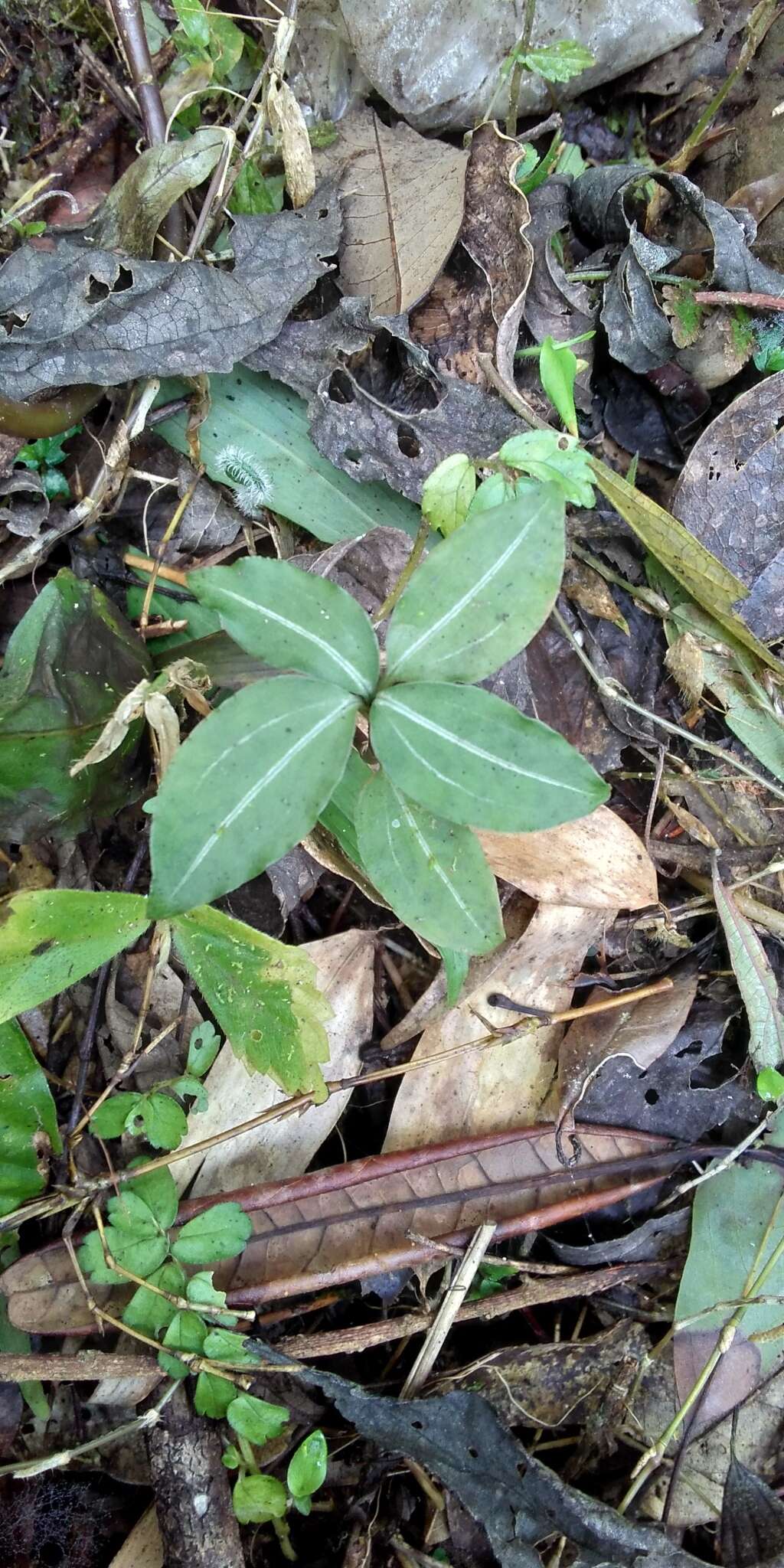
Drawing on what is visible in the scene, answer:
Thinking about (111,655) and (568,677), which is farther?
(568,677)

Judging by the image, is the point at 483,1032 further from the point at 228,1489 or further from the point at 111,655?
the point at 111,655

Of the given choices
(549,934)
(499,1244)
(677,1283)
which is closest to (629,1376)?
(677,1283)

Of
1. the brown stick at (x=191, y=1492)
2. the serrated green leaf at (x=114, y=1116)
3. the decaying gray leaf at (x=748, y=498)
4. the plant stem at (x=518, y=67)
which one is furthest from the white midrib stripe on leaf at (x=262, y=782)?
the plant stem at (x=518, y=67)

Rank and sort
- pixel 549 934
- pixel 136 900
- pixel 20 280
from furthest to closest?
pixel 549 934 → pixel 20 280 → pixel 136 900

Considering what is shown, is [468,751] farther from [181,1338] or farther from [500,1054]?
[181,1338]

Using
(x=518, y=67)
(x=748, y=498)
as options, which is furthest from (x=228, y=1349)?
(x=518, y=67)

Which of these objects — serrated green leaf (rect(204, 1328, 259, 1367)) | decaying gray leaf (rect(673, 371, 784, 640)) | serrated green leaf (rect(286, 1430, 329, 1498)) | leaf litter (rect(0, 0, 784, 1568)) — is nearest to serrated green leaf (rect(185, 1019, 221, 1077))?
leaf litter (rect(0, 0, 784, 1568))
